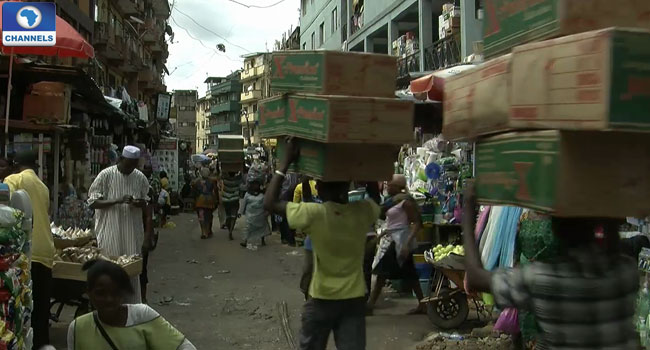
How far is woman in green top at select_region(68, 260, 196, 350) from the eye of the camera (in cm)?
296

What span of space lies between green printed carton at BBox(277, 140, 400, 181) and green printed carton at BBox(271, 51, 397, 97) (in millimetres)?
363

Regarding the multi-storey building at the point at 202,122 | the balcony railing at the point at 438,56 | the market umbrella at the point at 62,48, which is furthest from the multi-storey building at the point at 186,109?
the market umbrella at the point at 62,48

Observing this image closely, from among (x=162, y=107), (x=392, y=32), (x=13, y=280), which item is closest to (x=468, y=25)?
(x=392, y=32)

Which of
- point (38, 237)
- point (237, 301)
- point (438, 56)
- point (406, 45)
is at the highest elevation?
point (406, 45)

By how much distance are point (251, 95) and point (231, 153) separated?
60.0 meters

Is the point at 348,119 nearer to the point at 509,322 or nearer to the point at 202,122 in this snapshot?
the point at 509,322

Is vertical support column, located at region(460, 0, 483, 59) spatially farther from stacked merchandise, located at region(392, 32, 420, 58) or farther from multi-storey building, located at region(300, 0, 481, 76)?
stacked merchandise, located at region(392, 32, 420, 58)

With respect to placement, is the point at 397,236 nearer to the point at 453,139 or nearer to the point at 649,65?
the point at 453,139

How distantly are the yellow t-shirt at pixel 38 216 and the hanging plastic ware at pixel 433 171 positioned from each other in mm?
6854

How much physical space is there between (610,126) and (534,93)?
0.29 m

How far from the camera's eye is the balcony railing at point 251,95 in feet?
276

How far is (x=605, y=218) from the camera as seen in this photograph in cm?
216

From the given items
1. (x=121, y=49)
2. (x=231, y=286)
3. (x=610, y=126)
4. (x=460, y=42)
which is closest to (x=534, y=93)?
(x=610, y=126)

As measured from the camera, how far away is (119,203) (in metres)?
6.69
